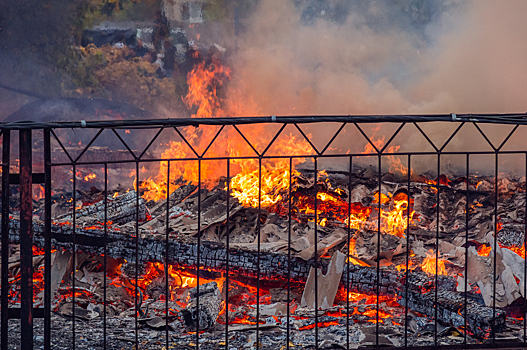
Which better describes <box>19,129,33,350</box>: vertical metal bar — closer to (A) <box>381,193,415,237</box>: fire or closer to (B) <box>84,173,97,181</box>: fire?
(A) <box>381,193,415,237</box>: fire

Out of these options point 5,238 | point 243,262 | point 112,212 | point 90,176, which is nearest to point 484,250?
point 243,262

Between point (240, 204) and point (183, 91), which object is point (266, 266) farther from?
point (183, 91)

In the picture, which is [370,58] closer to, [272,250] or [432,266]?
[432,266]

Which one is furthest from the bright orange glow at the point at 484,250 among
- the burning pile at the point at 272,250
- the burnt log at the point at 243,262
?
the burnt log at the point at 243,262

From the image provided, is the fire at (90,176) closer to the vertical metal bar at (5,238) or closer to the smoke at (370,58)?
the smoke at (370,58)

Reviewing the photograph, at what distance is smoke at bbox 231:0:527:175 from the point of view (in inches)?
347

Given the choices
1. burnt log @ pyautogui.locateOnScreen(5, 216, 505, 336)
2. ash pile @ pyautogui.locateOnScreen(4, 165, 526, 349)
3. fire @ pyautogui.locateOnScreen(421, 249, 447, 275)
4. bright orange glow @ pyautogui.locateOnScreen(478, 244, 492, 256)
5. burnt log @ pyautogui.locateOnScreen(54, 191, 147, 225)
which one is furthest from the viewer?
burnt log @ pyautogui.locateOnScreen(54, 191, 147, 225)

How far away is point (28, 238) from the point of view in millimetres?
2850

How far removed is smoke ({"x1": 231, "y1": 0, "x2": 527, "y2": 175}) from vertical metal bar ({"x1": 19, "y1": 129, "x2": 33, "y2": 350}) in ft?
21.3

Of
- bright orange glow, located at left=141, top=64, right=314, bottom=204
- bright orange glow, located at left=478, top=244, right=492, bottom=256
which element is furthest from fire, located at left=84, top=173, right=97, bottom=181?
bright orange glow, located at left=478, top=244, right=492, bottom=256

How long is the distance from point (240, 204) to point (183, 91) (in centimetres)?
348

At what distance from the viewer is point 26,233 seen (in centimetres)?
283

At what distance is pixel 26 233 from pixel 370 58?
26.0ft

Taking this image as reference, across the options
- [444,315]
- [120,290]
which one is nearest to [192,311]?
[120,290]
